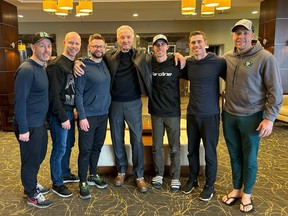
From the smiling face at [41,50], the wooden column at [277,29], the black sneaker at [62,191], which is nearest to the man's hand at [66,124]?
the smiling face at [41,50]

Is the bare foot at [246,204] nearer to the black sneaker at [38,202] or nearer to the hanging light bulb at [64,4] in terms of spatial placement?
the black sneaker at [38,202]

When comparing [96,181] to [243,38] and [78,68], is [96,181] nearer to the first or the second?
[78,68]

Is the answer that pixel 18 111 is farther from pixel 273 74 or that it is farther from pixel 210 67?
pixel 273 74

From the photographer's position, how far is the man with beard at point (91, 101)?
2.64 metres

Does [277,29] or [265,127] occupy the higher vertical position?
[277,29]

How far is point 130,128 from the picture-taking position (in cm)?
294

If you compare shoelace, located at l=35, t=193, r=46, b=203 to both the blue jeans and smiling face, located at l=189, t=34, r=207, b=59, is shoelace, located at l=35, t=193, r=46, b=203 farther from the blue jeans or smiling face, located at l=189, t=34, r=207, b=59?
smiling face, located at l=189, t=34, r=207, b=59

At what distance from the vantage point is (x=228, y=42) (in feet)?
34.9

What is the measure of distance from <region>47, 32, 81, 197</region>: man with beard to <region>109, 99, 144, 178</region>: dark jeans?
45 centimetres

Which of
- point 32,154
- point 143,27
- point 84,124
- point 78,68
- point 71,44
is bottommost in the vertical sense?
point 32,154

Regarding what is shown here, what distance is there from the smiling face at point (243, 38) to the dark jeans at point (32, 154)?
1953 millimetres

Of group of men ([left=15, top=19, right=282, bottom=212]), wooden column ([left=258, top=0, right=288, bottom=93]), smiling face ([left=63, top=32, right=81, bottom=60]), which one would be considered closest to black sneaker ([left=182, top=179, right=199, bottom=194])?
group of men ([left=15, top=19, right=282, bottom=212])

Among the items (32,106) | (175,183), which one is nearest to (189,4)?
(175,183)

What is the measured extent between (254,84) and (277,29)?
462 cm
